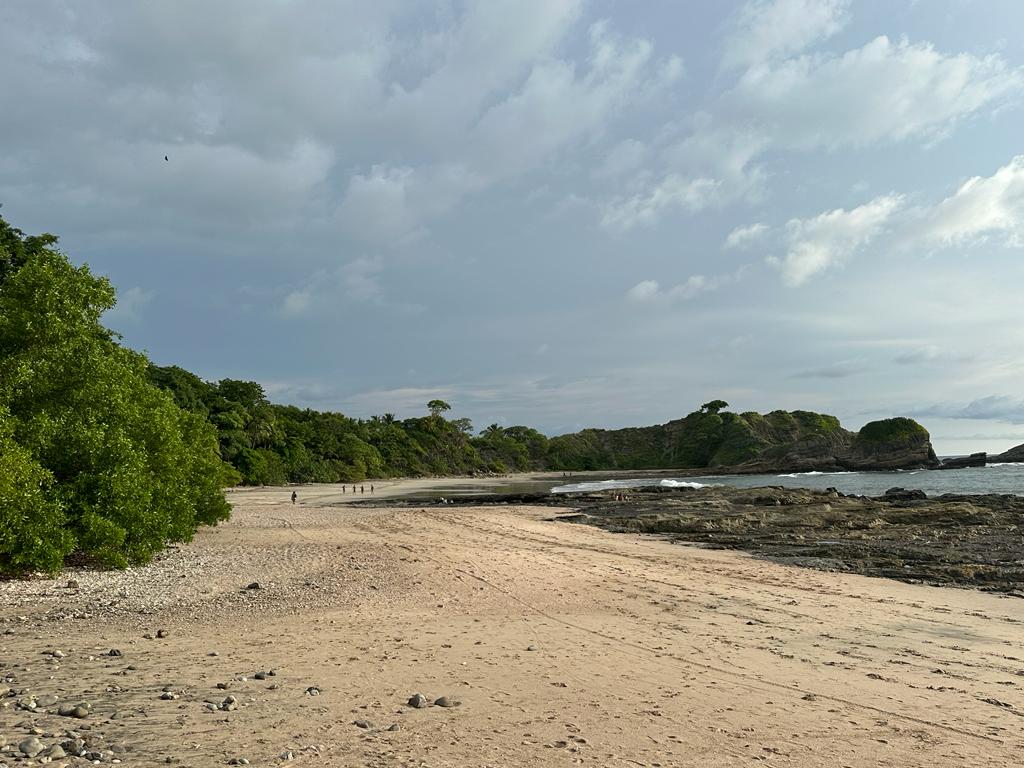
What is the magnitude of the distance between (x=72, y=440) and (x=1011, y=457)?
155 meters

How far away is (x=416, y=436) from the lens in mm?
122625

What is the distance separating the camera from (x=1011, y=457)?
127 meters

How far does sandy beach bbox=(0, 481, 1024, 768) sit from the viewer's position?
5730 millimetres

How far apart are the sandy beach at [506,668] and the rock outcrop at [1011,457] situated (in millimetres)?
139347

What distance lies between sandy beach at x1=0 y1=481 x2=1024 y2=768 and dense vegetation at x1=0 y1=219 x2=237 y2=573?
3.10 feet

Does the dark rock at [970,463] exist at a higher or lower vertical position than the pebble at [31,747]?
lower

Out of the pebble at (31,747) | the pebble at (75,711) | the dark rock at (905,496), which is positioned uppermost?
the pebble at (31,747)

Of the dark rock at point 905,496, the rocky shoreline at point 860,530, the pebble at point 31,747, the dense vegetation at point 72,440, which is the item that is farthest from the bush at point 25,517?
the dark rock at point 905,496

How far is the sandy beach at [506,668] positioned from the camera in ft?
18.8

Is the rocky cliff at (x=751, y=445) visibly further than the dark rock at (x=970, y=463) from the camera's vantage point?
Yes

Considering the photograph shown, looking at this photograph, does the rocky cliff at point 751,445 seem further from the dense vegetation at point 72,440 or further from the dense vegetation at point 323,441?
the dense vegetation at point 72,440

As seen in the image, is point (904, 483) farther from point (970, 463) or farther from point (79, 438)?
point (79, 438)

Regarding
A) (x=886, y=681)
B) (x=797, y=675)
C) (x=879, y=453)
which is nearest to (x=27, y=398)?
(x=797, y=675)

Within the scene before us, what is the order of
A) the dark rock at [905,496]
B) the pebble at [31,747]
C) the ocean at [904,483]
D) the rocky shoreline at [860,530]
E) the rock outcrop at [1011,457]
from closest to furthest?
the pebble at [31,747] < the rocky shoreline at [860,530] < the dark rock at [905,496] < the ocean at [904,483] < the rock outcrop at [1011,457]
